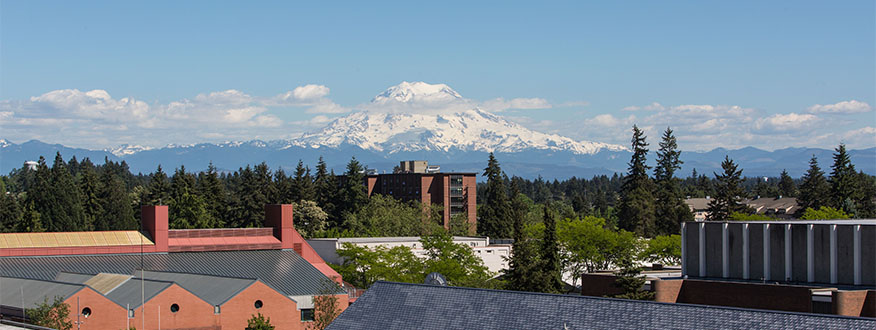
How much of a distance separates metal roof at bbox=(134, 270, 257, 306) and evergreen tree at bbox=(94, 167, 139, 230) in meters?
63.0

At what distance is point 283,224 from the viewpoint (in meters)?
87.8

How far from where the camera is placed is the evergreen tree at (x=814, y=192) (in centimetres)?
12862

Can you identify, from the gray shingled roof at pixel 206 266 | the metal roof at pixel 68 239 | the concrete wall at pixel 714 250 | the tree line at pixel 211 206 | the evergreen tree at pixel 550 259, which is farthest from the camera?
the tree line at pixel 211 206

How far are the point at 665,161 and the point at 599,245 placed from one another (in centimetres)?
5296

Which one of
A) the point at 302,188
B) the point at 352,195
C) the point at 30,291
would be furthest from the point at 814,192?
the point at 30,291

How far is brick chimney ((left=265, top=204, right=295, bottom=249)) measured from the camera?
87.6 metres

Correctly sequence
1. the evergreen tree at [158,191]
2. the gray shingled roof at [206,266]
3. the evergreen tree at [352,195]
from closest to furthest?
1. the gray shingled roof at [206,266]
2. the evergreen tree at [158,191]
3. the evergreen tree at [352,195]

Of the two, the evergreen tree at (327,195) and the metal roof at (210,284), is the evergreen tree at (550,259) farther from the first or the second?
the evergreen tree at (327,195)

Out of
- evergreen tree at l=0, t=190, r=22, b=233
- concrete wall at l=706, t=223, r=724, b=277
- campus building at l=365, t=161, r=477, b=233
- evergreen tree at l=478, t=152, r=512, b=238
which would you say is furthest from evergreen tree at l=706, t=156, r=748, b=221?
evergreen tree at l=0, t=190, r=22, b=233

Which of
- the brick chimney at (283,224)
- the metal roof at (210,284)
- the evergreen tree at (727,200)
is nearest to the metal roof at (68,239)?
the metal roof at (210,284)

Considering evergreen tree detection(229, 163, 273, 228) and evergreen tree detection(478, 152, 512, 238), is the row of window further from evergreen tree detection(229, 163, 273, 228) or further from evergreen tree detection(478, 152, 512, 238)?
evergreen tree detection(478, 152, 512, 238)

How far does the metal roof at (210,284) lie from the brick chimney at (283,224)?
48.0ft

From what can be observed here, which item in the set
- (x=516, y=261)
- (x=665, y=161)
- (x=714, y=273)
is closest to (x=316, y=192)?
(x=665, y=161)

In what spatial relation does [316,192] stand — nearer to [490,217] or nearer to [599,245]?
[490,217]
